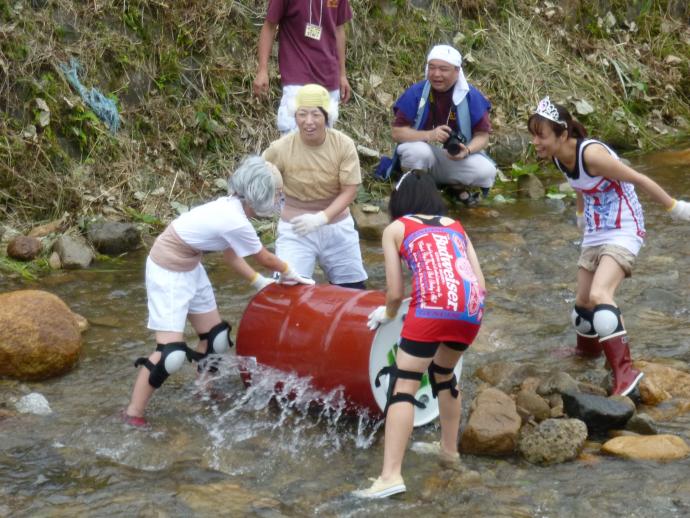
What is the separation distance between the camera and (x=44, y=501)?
4.28 m

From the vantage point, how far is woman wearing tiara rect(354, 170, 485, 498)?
14.1 ft

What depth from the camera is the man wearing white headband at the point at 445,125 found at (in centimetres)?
835

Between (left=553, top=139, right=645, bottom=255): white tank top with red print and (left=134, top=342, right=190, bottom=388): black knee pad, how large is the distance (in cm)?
226

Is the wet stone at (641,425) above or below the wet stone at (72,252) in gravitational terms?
above

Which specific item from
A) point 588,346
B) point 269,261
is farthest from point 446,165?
point 269,261

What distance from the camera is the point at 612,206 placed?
5516 mm

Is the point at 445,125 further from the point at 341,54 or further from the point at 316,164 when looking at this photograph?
the point at 316,164

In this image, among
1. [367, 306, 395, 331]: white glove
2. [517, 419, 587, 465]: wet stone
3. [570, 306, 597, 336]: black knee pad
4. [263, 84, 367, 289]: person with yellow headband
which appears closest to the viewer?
[517, 419, 587, 465]: wet stone

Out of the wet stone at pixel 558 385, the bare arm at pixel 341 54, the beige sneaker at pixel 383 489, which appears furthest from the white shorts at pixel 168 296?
the bare arm at pixel 341 54

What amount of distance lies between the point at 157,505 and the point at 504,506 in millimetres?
1400

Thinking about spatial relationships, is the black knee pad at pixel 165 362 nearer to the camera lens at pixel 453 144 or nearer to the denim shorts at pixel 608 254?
the denim shorts at pixel 608 254

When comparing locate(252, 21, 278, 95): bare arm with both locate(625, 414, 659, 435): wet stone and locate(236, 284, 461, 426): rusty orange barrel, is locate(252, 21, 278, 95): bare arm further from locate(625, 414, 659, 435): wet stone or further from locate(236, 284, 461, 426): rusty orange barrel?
locate(625, 414, 659, 435): wet stone

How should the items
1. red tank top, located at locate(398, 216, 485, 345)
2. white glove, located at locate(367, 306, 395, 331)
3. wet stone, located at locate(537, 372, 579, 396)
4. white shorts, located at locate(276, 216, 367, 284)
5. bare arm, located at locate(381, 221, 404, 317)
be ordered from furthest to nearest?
white shorts, located at locate(276, 216, 367, 284)
wet stone, located at locate(537, 372, 579, 396)
white glove, located at locate(367, 306, 395, 331)
bare arm, located at locate(381, 221, 404, 317)
red tank top, located at locate(398, 216, 485, 345)

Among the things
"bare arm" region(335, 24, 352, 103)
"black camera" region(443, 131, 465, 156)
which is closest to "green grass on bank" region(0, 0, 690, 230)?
"black camera" region(443, 131, 465, 156)
